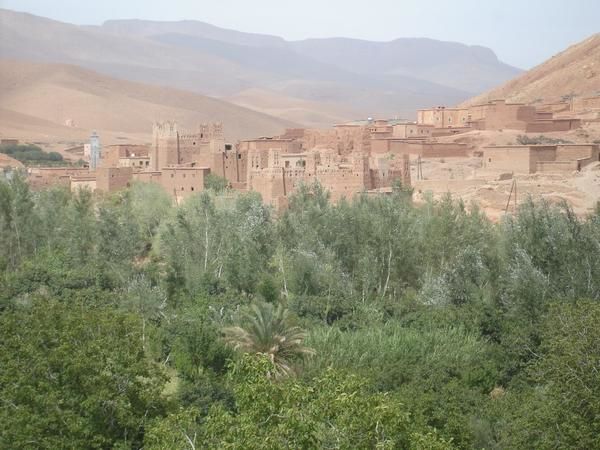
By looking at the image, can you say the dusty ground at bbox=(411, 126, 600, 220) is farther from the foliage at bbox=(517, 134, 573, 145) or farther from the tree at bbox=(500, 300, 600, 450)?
the tree at bbox=(500, 300, 600, 450)

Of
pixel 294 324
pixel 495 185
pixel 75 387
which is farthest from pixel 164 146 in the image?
pixel 75 387

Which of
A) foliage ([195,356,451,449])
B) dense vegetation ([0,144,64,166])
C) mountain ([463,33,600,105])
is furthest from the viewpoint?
dense vegetation ([0,144,64,166])

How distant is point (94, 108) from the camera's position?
93812mm

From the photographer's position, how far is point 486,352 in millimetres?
19281

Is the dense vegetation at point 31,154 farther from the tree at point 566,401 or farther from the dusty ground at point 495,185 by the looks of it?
the tree at point 566,401

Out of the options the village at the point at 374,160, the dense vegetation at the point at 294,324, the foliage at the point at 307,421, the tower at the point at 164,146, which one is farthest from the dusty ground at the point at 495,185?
the foliage at the point at 307,421

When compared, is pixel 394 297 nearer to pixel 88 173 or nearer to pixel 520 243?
pixel 520 243

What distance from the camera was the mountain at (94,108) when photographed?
79875 mm

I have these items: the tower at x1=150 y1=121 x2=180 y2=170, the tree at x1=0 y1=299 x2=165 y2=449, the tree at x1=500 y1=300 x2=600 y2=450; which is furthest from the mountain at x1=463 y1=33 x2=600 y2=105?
the tree at x1=0 y1=299 x2=165 y2=449

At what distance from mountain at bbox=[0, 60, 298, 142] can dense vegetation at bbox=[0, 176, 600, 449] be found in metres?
46.9

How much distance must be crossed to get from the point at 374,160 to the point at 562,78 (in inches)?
966

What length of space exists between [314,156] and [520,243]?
37.7ft

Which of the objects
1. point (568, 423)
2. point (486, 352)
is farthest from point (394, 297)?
point (568, 423)

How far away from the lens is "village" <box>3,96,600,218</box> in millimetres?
31641
